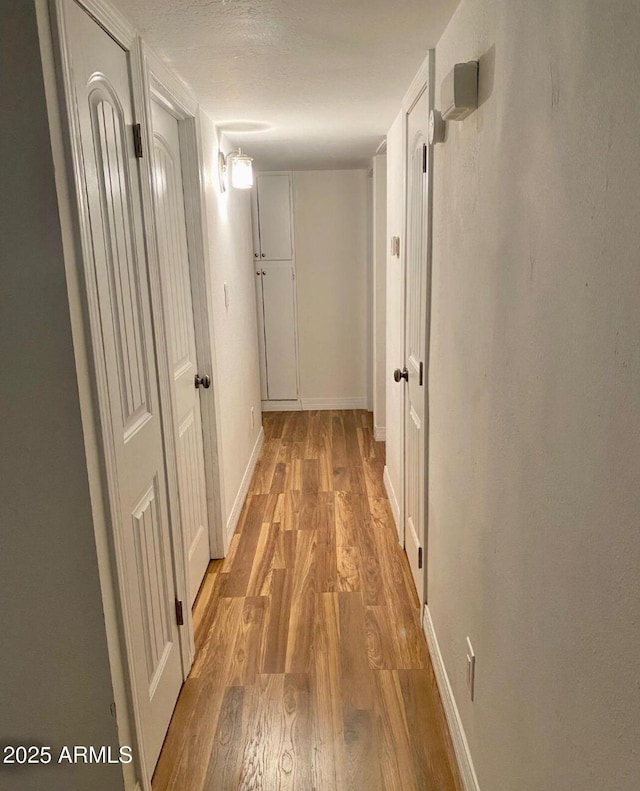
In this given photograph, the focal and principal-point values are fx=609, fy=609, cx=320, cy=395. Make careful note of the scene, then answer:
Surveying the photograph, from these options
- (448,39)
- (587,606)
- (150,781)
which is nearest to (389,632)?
(150,781)

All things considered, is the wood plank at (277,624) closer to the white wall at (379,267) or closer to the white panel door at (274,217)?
the white wall at (379,267)

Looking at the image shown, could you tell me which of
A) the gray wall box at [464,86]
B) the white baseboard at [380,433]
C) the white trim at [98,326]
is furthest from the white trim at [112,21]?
the white baseboard at [380,433]

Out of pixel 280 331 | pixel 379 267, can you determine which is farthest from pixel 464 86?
pixel 280 331

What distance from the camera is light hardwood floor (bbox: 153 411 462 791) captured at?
1.84m

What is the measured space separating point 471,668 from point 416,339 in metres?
1.43

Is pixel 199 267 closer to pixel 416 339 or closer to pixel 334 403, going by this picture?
pixel 416 339

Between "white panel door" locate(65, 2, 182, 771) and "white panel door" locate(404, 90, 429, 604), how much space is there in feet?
3.42

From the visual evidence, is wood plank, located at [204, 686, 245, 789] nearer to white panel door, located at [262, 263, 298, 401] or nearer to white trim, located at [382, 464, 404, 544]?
white trim, located at [382, 464, 404, 544]

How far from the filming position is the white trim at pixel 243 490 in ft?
10.9

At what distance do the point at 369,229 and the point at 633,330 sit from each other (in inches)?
189

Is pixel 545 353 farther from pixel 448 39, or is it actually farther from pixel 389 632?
pixel 389 632

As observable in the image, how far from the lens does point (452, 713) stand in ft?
6.26

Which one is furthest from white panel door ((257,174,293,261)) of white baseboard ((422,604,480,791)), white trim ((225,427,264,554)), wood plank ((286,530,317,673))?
white baseboard ((422,604,480,791))

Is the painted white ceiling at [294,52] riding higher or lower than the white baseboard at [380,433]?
higher
